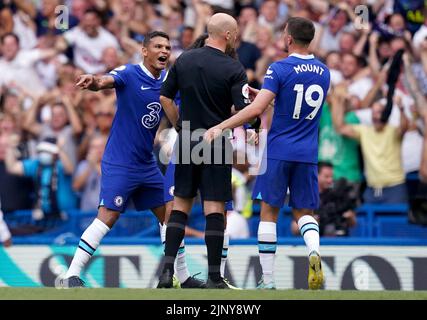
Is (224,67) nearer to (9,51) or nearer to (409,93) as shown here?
(409,93)

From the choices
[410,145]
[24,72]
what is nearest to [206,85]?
[410,145]

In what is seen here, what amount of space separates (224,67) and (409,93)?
5.48 metres

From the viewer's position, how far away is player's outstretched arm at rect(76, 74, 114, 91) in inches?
409

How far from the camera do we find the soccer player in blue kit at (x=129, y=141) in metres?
11.0

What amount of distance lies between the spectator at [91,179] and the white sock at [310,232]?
5.47 meters

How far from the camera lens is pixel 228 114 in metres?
10.5

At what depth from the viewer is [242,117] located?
33.2 ft

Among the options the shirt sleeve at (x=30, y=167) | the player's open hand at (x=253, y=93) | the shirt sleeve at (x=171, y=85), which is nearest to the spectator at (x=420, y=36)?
the player's open hand at (x=253, y=93)

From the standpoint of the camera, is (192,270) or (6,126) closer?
(192,270)

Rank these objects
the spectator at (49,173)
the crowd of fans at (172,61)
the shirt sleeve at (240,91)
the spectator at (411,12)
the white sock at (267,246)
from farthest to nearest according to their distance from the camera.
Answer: the spectator at (411,12) → the spectator at (49,173) → the crowd of fans at (172,61) → the white sock at (267,246) → the shirt sleeve at (240,91)

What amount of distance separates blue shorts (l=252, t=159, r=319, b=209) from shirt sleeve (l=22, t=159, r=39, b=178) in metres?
5.72

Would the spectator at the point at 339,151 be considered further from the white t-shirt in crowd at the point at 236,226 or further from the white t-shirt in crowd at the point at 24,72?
the white t-shirt in crowd at the point at 24,72
